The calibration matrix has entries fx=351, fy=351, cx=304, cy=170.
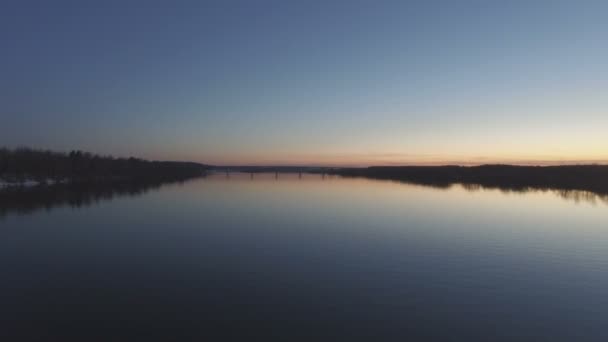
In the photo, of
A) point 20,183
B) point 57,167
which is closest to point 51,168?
point 57,167

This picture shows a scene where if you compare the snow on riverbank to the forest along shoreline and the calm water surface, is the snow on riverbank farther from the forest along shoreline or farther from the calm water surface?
the calm water surface

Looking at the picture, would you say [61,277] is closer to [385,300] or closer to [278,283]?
[278,283]

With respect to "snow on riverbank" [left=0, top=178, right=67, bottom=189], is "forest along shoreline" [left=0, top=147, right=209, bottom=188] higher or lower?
higher

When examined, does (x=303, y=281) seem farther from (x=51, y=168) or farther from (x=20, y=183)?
(x=51, y=168)

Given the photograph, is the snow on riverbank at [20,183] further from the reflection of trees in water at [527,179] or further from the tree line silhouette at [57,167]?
the reflection of trees in water at [527,179]

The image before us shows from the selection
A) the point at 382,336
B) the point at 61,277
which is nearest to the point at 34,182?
the point at 61,277

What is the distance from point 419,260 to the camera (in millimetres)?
16516

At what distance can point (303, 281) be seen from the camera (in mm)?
13484

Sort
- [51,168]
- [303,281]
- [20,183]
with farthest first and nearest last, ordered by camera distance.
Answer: [51,168] < [20,183] < [303,281]

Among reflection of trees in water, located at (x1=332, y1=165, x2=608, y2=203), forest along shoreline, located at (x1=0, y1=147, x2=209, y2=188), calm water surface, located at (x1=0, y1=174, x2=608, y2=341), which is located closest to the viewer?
calm water surface, located at (x1=0, y1=174, x2=608, y2=341)

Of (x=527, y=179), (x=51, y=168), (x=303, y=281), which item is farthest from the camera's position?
(x=527, y=179)

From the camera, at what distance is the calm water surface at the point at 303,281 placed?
9609 mm

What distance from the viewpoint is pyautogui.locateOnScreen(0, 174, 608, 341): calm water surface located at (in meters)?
9.61

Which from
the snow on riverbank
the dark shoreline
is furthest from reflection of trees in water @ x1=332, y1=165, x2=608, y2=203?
the snow on riverbank
